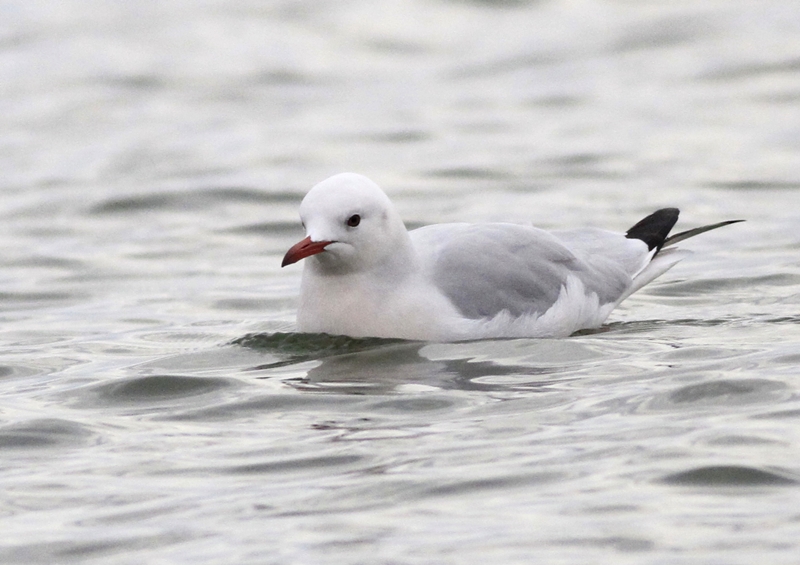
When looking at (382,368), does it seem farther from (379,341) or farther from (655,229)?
(655,229)

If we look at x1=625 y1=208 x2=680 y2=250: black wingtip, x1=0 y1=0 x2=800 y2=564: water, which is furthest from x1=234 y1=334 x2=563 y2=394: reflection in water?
x1=625 y1=208 x2=680 y2=250: black wingtip

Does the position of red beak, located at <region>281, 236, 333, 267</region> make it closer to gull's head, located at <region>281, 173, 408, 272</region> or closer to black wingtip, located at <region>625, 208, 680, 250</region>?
gull's head, located at <region>281, 173, 408, 272</region>

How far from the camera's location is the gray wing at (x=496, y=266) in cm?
764

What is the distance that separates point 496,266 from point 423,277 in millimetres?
429

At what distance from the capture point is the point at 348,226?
24.1 feet

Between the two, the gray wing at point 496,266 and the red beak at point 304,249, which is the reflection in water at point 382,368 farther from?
the red beak at point 304,249

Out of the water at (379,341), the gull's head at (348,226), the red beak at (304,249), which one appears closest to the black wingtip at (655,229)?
the water at (379,341)

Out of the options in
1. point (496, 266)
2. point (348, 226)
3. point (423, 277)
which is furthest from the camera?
point (496, 266)

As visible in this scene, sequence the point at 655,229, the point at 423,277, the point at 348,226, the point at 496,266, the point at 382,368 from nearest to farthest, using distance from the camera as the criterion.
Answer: the point at 382,368, the point at 348,226, the point at 423,277, the point at 496,266, the point at 655,229

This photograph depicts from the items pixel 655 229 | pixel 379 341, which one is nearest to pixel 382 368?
pixel 379 341

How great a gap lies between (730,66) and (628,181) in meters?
4.61

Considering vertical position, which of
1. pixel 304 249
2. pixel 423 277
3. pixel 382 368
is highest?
pixel 304 249

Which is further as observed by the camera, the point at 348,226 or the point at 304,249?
the point at 348,226

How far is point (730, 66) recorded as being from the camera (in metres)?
17.2
